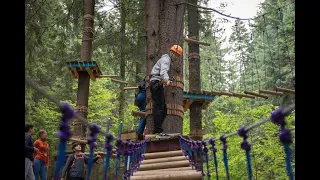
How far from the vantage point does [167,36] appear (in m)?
5.94

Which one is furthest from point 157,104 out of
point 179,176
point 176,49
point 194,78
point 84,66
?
point 194,78

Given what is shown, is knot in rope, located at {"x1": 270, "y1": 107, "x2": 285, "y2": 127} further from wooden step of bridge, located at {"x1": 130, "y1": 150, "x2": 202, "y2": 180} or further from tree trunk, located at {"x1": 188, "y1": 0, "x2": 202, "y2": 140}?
tree trunk, located at {"x1": 188, "y1": 0, "x2": 202, "y2": 140}

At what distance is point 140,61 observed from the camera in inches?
538

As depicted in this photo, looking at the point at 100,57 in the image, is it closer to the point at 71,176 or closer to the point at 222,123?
the point at 222,123

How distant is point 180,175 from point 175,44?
2.87m

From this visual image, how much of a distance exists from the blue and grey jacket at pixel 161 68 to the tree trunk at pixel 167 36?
1.37 ft

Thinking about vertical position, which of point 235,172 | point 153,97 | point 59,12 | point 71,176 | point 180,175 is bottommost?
point 235,172

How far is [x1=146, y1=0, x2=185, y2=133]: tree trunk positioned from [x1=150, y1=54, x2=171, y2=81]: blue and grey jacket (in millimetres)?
417

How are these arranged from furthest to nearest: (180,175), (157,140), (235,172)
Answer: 1. (235,172)
2. (157,140)
3. (180,175)

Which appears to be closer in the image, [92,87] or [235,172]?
[235,172]

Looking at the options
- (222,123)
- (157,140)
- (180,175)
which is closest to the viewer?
(180,175)

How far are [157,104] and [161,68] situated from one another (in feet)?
1.60

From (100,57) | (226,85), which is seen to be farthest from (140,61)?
(226,85)

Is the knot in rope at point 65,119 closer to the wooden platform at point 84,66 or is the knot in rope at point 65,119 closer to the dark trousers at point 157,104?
the dark trousers at point 157,104
